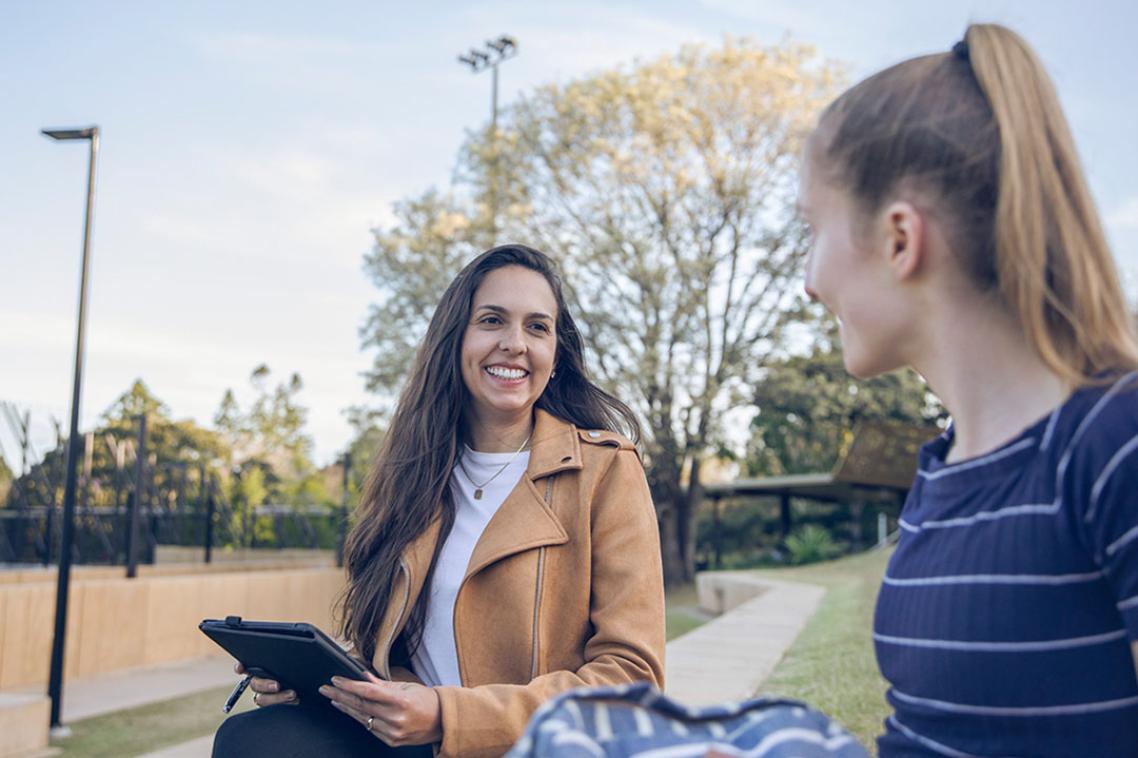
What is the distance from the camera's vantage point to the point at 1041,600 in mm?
998

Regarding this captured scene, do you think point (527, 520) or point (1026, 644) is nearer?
point (1026, 644)

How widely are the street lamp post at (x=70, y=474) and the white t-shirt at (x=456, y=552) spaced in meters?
6.22

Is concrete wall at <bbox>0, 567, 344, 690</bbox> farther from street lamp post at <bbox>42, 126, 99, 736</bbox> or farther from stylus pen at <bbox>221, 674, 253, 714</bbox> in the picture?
stylus pen at <bbox>221, 674, 253, 714</bbox>

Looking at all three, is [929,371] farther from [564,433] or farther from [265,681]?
[265,681]

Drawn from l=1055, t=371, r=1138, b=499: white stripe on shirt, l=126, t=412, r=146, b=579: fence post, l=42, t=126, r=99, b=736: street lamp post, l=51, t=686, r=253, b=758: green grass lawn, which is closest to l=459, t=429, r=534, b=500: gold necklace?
l=1055, t=371, r=1138, b=499: white stripe on shirt

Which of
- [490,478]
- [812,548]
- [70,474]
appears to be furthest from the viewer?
[812,548]

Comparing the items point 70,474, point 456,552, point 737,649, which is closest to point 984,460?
point 456,552

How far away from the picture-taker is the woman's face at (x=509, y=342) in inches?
99.0

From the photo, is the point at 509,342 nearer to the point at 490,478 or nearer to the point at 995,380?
the point at 490,478

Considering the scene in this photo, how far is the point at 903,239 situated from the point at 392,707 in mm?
1327

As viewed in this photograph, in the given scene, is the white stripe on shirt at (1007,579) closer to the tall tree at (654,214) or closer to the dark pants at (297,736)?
the dark pants at (297,736)

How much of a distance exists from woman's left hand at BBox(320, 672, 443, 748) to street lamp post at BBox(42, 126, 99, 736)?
6451 millimetres

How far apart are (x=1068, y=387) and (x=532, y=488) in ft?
4.75

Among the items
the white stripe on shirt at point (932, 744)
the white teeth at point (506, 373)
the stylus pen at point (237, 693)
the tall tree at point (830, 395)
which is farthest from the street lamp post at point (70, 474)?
the tall tree at point (830, 395)
